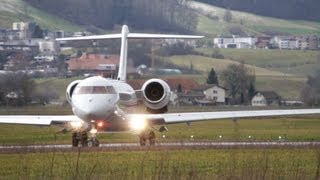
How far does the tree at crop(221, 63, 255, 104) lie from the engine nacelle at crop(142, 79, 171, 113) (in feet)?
186

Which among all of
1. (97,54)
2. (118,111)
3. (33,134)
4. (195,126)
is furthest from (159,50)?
(118,111)

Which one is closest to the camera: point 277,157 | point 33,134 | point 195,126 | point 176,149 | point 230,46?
point 277,157

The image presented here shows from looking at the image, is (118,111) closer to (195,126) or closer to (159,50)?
(195,126)

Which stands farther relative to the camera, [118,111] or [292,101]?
[292,101]

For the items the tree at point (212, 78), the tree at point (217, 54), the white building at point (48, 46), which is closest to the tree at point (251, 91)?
the tree at point (212, 78)

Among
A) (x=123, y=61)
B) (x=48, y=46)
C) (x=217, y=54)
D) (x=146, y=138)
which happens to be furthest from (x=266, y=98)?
(x=146, y=138)

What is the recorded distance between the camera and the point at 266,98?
105 m

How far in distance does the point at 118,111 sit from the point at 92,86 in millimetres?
1821

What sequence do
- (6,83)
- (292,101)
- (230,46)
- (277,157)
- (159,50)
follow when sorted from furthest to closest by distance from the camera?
(230,46)
(159,50)
(292,101)
(6,83)
(277,157)

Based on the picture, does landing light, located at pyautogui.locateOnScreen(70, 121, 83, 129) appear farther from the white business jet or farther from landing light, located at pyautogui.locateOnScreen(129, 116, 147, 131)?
landing light, located at pyautogui.locateOnScreen(129, 116, 147, 131)

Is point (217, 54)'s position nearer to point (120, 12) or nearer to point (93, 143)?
point (120, 12)

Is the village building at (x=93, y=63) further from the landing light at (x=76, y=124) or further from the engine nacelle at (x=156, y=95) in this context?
the landing light at (x=76, y=124)

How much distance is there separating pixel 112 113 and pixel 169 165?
13863 mm

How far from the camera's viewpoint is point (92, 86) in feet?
145
